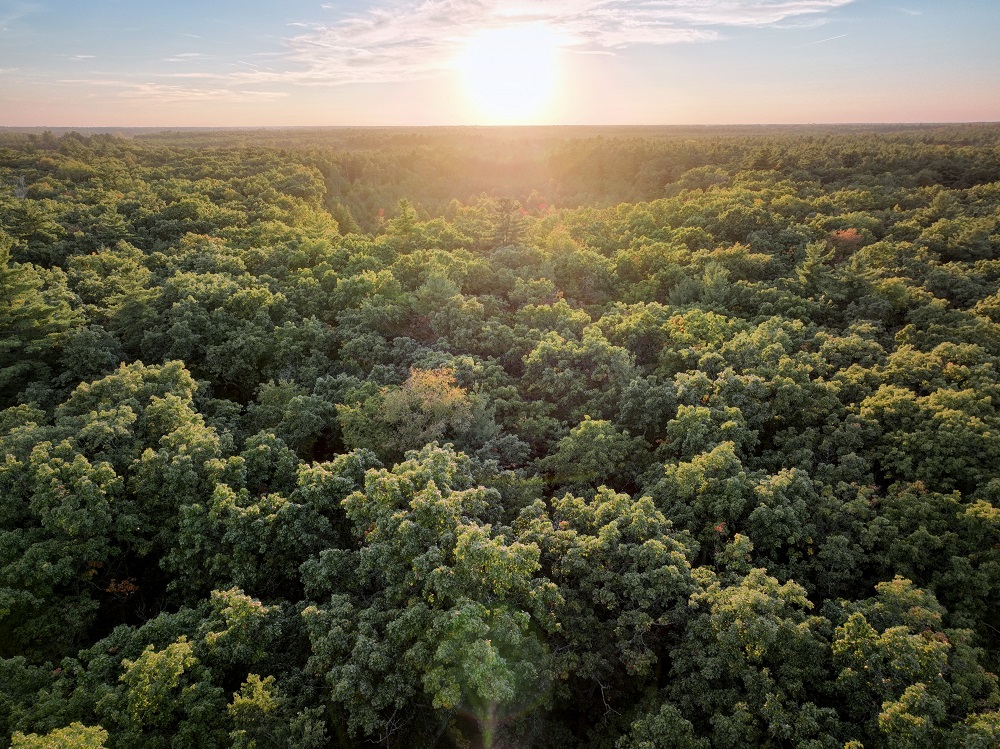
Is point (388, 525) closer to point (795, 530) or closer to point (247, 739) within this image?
point (247, 739)

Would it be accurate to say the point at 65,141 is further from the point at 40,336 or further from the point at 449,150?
the point at 40,336

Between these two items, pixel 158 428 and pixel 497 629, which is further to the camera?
pixel 158 428

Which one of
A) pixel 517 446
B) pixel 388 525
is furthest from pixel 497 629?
pixel 517 446

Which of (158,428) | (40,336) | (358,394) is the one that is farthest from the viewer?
(40,336)

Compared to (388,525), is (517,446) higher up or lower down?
lower down

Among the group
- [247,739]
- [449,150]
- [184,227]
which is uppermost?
[449,150]

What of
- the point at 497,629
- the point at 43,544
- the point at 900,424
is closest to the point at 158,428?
the point at 43,544

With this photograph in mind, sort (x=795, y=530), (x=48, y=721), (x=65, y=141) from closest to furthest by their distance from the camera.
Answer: (x=48, y=721)
(x=795, y=530)
(x=65, y=141)
